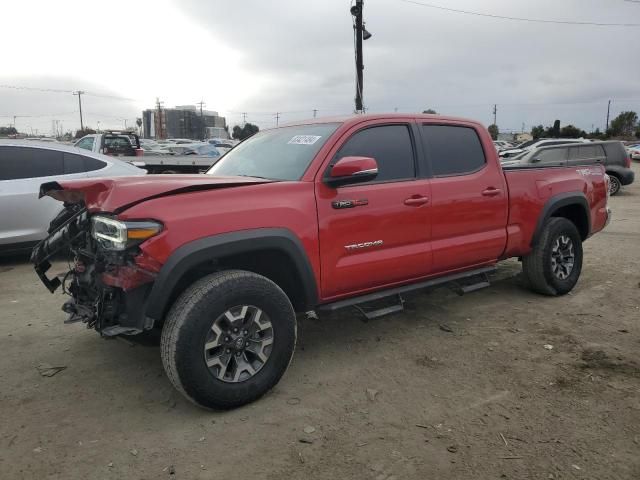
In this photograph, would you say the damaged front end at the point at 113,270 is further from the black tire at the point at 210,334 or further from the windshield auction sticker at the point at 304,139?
the windshield auction sticker at the point at 304,139

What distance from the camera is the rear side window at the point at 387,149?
3.90 meters

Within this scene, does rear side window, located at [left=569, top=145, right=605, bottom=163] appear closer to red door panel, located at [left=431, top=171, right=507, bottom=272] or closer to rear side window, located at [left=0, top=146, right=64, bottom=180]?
red door panel, located at [left=431, top=171, right=507, bottom=272]

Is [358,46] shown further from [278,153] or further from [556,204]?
[278,153]

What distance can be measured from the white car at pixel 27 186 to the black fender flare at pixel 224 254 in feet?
14.9

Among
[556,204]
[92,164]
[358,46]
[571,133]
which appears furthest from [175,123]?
[556,204]

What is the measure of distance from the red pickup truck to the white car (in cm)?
337

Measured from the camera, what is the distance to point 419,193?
4.07 metres

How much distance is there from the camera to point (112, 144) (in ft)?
50.4

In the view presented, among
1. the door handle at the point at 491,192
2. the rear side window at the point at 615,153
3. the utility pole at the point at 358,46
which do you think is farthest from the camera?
the utility pole at the point at 358,46

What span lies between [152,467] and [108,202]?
1469mm

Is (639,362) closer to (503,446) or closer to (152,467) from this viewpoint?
(503,446)

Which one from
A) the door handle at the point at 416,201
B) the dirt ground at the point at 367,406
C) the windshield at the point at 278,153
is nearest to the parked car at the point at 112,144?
the dirt ground at the point at 367,406

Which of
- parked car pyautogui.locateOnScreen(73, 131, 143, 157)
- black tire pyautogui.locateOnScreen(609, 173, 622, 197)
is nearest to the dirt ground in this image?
parked car pyautogui.locateOnScreen(73, 131, 143, 157)

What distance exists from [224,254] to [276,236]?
0.36 meters
